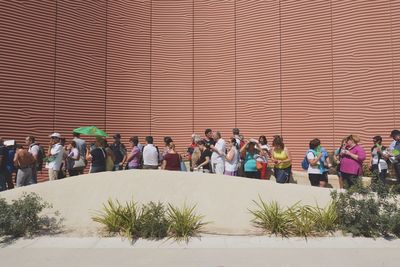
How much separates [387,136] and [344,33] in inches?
153

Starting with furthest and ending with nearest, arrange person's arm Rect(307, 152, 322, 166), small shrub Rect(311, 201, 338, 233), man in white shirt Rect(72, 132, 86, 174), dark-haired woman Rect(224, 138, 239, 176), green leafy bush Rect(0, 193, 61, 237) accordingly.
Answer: man in white shirt Rect(72, 132, 86, 174), dark-haired woman Rect(224, 138, 239, 176), person's arm Rect(307, 152, 322, 166), small shrub Rect(311, 201, 338, 233), green leafy bush Rect(0, 193, 61, 237)

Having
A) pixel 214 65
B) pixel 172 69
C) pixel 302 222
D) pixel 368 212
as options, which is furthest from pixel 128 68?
pixel 368 212

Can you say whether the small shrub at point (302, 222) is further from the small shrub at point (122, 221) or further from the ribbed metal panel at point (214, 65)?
the ribbed metal panel at point (214, 65)

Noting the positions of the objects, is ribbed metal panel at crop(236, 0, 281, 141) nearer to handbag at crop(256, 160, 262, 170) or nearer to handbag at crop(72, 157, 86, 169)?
handbag at crop(256, 160, 262, 170)

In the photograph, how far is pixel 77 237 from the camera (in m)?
6.86

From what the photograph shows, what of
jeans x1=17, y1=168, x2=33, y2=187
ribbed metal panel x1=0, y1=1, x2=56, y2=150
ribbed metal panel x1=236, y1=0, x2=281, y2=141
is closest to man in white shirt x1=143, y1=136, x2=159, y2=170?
jeans x1=17, y1=168, x2=33, y2=187

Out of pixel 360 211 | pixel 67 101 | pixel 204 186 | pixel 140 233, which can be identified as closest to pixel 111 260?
pixel 140 233

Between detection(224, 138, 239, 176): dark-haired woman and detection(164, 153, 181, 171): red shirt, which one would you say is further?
detection(224, 138, 239, 176): dark-haired woman

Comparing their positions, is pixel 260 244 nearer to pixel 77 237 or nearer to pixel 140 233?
pixel 140 233

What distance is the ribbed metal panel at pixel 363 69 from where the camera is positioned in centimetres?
1352

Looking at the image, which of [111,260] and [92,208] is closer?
[111,260]

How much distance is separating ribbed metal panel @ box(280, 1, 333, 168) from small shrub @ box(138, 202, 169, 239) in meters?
8.78

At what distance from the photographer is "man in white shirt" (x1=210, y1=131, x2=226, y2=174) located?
397 inches

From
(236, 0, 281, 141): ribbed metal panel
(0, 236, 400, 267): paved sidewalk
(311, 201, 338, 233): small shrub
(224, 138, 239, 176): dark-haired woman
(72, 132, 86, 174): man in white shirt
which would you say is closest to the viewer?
(0, 236, 400, 267): paved sidewalk
